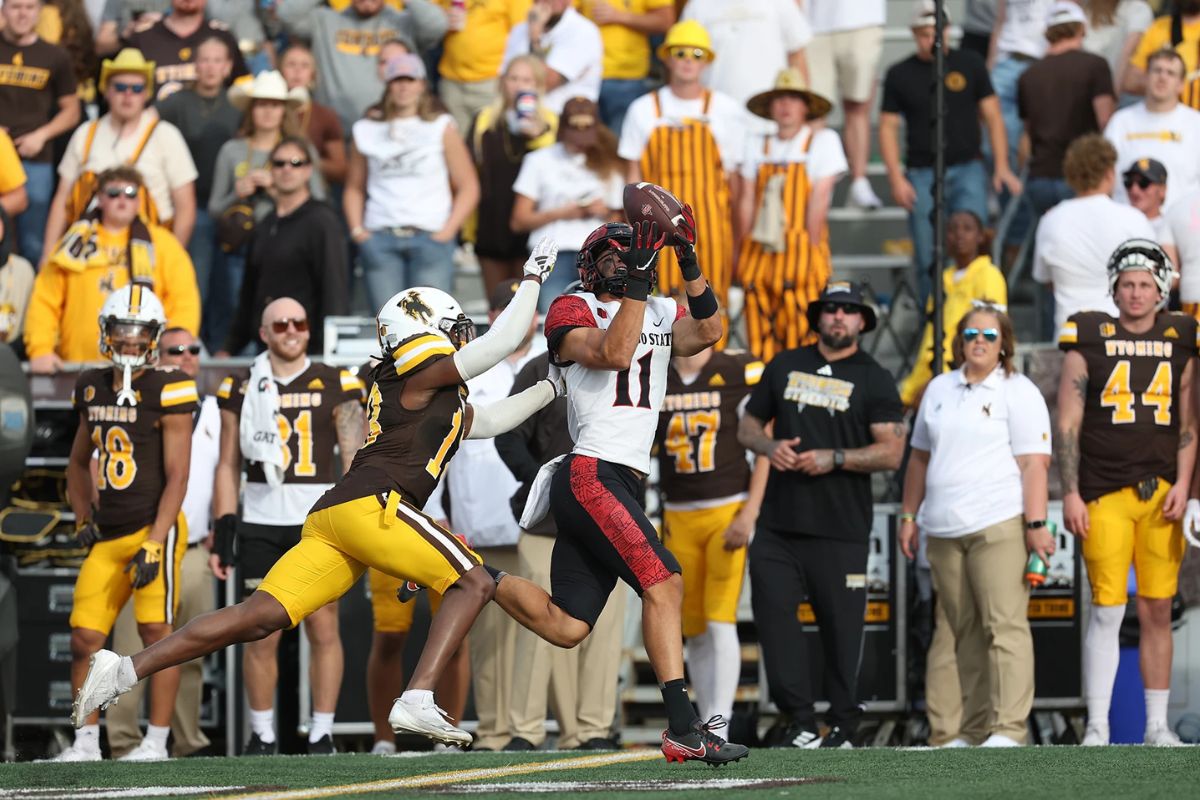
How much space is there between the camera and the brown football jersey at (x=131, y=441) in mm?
8906

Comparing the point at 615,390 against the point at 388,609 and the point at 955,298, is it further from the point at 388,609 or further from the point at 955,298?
the point at 955,298

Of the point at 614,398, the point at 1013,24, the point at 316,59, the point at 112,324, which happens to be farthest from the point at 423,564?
the point at 1013,24

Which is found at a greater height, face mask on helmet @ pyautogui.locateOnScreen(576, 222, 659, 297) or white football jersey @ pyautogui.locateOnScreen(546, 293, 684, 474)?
face mask on helmet @ pyautogui.locateOnScreen(576, 222, 659, 297)

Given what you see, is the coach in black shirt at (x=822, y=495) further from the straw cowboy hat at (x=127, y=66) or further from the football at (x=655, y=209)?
the straw cowboy hat at (x=127, y=66)

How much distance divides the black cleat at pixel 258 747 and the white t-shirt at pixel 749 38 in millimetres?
5092

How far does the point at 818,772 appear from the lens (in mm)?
6734

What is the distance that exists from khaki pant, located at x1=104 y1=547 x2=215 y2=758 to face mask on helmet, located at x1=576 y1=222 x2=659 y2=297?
3.26 metres

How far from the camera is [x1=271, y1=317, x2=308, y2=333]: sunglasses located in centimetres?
920

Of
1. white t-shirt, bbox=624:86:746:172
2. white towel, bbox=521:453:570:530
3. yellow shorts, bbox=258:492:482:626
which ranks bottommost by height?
yellow shorts, bbox=258:492:482:626

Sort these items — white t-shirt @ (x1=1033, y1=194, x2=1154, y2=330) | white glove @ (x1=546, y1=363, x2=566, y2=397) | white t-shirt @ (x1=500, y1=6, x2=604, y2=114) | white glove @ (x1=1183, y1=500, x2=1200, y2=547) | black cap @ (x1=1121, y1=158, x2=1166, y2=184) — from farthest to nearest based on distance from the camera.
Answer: white t-shirt @ (x1=500, y1=6, x2=604, y2=114)
black cap @ (x1=1121, y1=158, x2=1166, y2=184)
white t-shirt @ (x1=1033, y1=194, x2=1154, y2=330)
white glove @ (x1=1183, y1=500, x2=1200, y2=547)
white glove @ (x1=546, y1=363, x2=566, y2=397)

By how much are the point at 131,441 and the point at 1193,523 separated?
485cm

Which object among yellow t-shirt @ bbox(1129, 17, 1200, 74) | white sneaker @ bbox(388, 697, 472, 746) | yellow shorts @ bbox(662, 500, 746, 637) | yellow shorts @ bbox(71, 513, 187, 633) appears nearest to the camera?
white sneaker @ bbox(388, 697, 472, 746)

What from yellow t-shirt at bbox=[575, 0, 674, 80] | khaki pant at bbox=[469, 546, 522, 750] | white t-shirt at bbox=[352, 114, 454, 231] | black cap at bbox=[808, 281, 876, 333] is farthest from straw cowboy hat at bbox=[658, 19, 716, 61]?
khaki pant at bbox=[469, 546, 522, 750]

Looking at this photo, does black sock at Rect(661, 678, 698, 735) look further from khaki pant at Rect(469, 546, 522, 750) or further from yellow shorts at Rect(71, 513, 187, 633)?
yellow shorts at Rect(71, 513, 187, 633)
